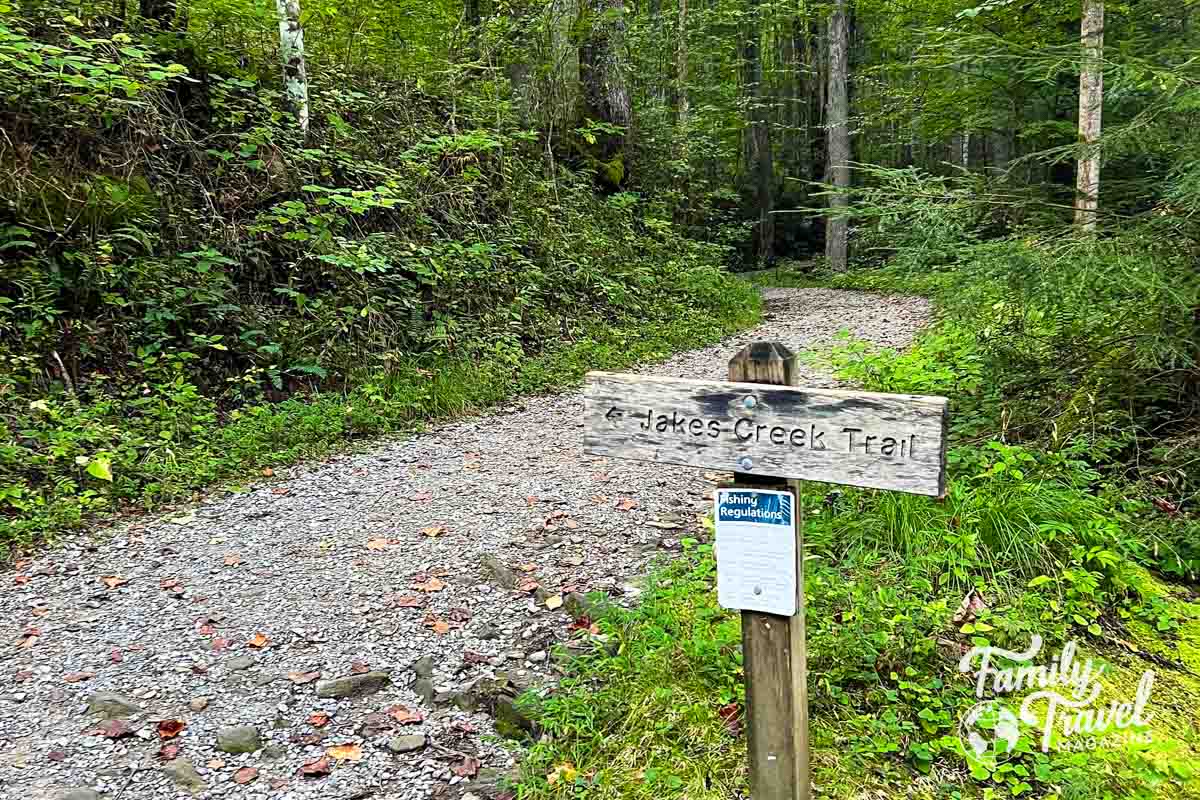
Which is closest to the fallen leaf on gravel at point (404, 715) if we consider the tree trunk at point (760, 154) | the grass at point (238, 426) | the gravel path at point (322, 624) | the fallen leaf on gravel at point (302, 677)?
the gravel path at point (322, 624)

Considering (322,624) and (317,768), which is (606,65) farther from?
(317,768)

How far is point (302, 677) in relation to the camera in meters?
3.79

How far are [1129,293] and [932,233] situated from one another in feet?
3.76

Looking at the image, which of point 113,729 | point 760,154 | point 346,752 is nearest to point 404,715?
point 346,752

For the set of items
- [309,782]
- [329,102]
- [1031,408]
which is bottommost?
[309,782]

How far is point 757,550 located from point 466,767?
176cm

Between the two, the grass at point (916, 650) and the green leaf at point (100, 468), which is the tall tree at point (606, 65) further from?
the grass at point (916, 650)

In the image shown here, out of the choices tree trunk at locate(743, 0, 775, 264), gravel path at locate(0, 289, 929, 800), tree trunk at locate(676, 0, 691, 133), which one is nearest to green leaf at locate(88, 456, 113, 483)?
gravel path at locate(0, 289, 929, 800)

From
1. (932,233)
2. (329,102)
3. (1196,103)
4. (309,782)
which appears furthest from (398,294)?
(1196,103)

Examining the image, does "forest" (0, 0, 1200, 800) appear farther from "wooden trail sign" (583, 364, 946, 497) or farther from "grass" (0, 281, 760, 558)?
"wooden trail sign" (583, 364, 946, 497)

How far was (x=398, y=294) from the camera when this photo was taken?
30.2ft

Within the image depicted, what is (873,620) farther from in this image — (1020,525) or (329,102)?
(329,102)

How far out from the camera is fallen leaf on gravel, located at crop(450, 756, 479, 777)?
3121mm

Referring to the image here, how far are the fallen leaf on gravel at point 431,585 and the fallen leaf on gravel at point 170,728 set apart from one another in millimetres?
1437
